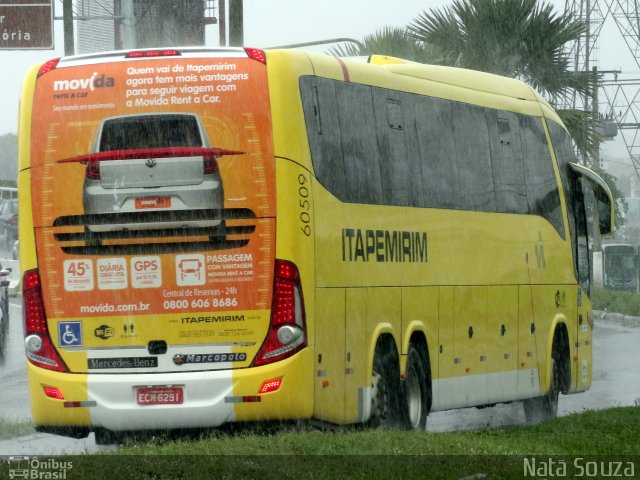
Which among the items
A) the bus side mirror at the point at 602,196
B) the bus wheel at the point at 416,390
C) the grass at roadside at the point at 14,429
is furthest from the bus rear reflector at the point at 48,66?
the bus side mirror at the point at 602,196

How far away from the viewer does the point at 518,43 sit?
2772cm

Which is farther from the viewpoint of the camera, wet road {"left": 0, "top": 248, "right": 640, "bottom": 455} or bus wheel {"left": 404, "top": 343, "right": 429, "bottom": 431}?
wet road {"left": 0, "top": 248, "right": 640, "bottom": 455}

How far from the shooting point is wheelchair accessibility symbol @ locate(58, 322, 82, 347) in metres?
11.2

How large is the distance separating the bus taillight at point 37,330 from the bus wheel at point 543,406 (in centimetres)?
722

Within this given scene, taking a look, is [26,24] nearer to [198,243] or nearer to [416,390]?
[416,390]

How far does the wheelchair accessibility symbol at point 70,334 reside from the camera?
11.2 m

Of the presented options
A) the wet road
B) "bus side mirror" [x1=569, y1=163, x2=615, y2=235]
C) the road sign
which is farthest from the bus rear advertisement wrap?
the road sign

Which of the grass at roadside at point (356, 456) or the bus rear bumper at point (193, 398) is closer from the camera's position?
the grass at roadside at point (356, 456)

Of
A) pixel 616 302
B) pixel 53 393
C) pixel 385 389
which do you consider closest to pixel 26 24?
pixel 385 389

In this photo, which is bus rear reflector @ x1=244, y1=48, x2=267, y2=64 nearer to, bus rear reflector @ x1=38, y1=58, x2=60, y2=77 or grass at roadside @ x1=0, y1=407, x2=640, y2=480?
bus rear reflector @ x1=38, y1=58, x2=60, y2=77

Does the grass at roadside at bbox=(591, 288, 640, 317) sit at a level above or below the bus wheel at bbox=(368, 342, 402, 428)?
below
